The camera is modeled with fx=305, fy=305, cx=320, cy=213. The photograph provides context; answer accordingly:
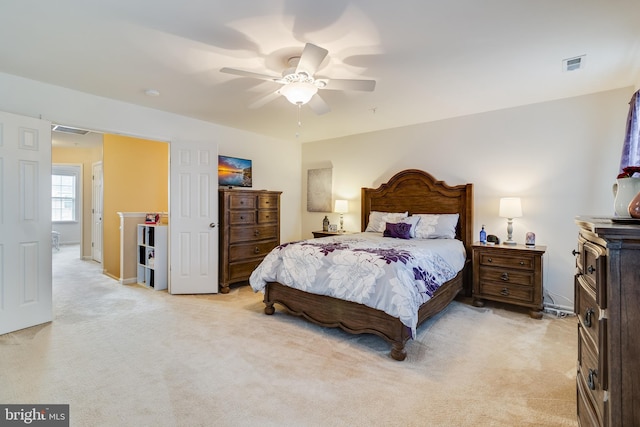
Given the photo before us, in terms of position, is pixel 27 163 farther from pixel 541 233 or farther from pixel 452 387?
pixel 541 233

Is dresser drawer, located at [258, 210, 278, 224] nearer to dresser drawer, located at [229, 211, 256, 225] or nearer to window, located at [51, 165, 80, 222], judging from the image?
dresser drawer, located at [229, 211, 256, 225]

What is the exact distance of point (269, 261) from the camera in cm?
349

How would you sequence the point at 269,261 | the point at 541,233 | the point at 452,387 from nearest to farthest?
1. the point at 452,387
2. the point at 269,261
3. the point at 541,233

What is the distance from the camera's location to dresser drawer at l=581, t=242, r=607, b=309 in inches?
46.4

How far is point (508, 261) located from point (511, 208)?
65cm

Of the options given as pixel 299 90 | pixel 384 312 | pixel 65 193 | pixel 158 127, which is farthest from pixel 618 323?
pixel 65 193

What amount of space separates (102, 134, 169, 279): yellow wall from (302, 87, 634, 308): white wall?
159 inches

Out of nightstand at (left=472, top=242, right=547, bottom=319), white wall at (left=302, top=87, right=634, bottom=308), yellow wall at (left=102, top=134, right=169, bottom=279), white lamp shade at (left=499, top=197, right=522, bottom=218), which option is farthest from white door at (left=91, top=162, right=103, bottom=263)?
white lamp shade at (left=499, top=197, right=522, bottom=218)

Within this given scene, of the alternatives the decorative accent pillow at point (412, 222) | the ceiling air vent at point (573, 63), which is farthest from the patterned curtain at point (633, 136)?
the decorative accent pillow at point (412, 222)

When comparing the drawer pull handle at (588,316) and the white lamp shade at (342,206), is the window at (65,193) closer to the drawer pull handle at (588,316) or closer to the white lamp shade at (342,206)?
the white lamp shade at (342,206)

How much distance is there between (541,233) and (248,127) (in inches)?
179

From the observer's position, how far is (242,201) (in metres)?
4.76

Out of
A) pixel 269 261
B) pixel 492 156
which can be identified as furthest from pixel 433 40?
pixel 269 261

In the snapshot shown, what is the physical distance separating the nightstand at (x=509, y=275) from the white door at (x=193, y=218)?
11.8 feet
